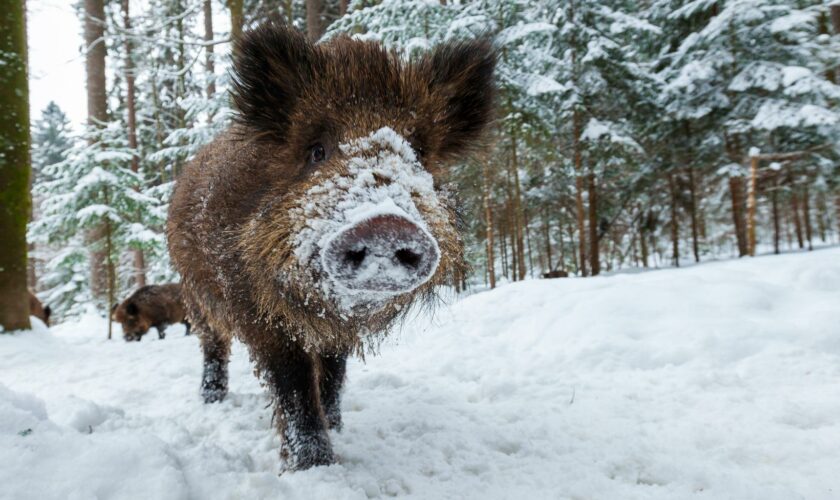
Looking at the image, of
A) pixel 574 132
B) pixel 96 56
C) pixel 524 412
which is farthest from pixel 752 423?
pixel 96 56

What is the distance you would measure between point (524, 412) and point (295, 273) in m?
1.82

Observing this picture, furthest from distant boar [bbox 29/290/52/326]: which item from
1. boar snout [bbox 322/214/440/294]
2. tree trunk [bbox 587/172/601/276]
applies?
tree trunk [bbox 587/172/601/276]

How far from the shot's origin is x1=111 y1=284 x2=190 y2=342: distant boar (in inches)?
347

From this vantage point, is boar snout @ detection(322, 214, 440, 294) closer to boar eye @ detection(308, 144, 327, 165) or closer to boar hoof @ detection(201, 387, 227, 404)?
boar eye @ detection(308, 144, 327, 165)

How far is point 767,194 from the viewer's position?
13.3 m

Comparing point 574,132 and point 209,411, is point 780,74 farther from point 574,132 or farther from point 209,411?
point 209,411

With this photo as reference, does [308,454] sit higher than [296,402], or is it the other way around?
[296,402]

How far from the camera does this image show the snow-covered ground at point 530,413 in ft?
5.56

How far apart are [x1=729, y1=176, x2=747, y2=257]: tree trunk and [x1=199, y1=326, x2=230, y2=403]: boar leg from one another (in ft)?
45.9

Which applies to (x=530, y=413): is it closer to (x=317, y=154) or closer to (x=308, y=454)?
(x=308, y=454)

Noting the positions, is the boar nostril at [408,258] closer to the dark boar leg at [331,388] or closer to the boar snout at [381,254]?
the boar snout at [381,254]

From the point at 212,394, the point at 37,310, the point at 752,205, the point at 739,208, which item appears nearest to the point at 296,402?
the point at 212,394

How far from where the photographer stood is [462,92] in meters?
2.43

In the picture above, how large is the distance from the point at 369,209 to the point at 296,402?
1.30 m
